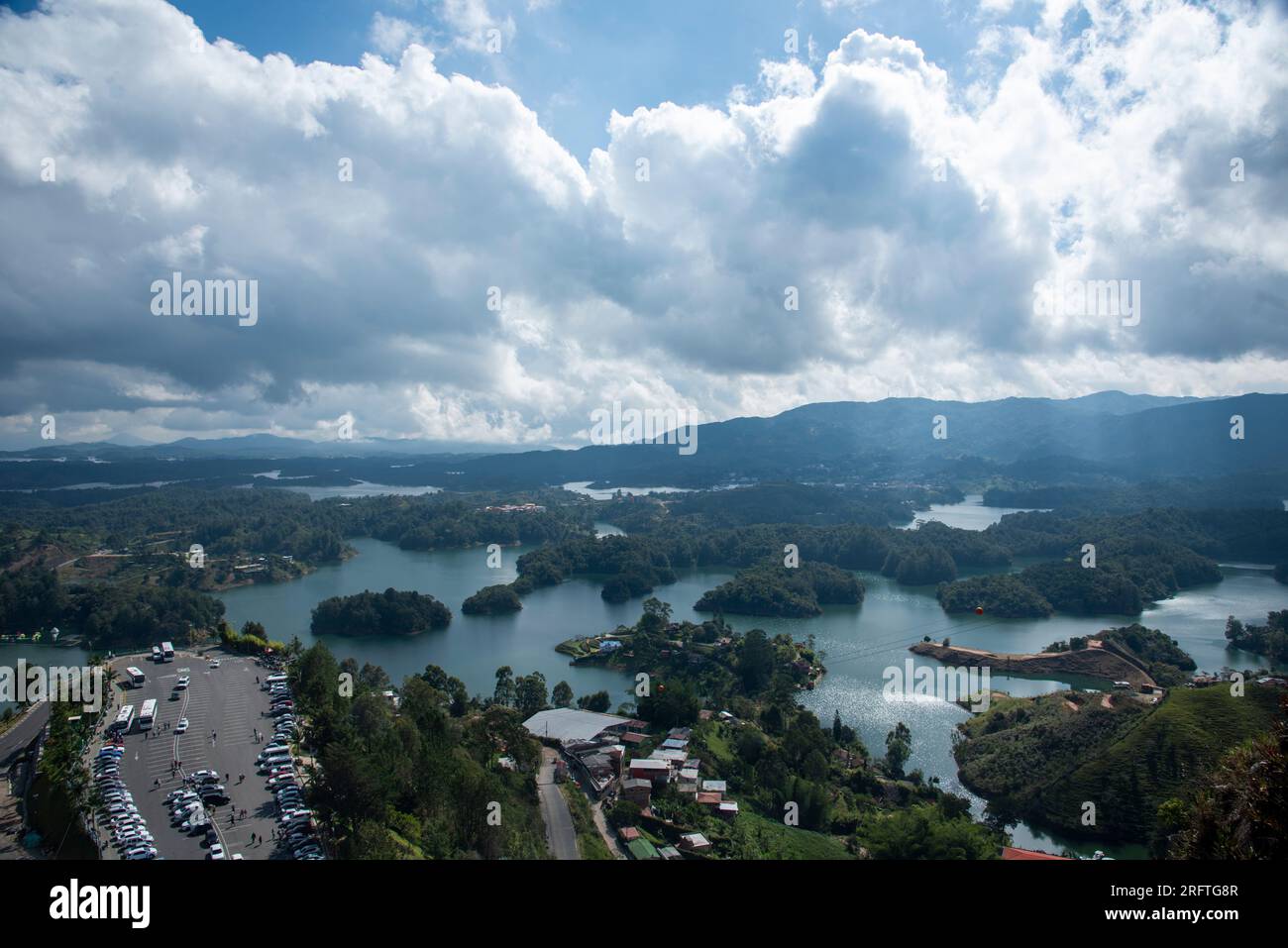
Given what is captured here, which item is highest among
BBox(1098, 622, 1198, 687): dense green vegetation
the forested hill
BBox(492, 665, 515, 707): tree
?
the forested hill

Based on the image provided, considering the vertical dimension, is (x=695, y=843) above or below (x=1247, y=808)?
below

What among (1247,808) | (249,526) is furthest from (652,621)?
(249,526)

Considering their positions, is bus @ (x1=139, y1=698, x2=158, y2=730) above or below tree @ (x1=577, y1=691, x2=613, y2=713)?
above

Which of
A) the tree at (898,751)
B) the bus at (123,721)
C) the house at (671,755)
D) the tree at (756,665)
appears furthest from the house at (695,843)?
the tree at (756,665)

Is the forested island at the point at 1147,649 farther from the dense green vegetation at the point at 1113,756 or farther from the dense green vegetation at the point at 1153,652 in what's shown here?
the dense green vegetation at the point at 1113,756

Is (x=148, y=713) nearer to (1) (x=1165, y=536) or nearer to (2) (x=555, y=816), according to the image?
(2) (x=555, y=816)

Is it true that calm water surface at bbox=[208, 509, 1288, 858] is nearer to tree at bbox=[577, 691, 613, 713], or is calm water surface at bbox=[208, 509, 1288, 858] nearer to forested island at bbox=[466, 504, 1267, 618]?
forested island at bbox=[466, 504, 1267, 618]

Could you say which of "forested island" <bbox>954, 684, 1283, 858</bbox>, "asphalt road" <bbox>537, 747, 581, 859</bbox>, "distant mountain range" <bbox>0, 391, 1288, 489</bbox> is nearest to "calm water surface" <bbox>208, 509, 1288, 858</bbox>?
"forested island" <bbox>954, 684, 1283, 858</bbox>
